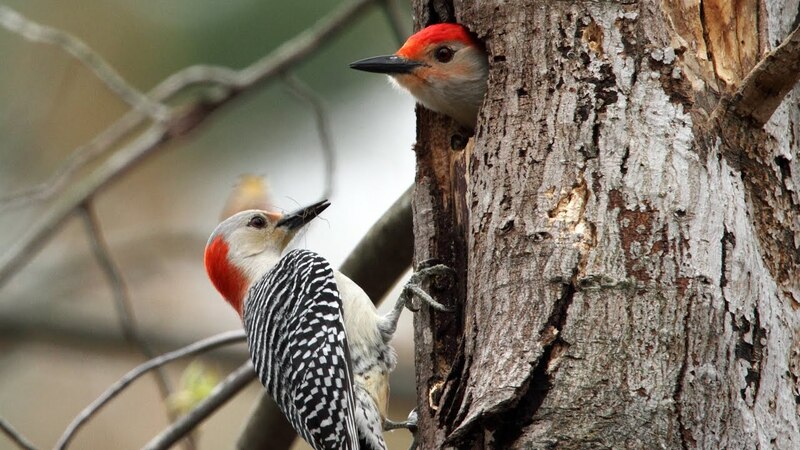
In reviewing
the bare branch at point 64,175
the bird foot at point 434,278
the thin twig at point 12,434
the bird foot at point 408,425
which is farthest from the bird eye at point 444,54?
the thin twig at point 12,434

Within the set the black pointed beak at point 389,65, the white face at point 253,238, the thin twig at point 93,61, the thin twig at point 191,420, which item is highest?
the black pointed beak at point 389,65

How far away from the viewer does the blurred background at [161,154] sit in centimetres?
867

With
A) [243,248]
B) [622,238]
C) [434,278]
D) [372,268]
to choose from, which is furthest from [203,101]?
[622,238]

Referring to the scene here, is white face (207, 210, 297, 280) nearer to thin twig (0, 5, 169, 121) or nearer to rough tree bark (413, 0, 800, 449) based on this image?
thin twig (0, 5, 169, 121)

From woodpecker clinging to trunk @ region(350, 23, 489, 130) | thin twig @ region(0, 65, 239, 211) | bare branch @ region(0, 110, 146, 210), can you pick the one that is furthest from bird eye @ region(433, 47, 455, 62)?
bare branch @ region(0, 110, 146, 210)

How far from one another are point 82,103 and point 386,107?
3288 mm

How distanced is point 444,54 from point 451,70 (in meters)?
0.11

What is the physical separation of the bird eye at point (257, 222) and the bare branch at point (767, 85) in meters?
3.19

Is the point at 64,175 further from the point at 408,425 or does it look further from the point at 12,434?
the point at 408,425

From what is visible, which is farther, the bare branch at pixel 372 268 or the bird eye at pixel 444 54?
the bare branch at pixel 372 268

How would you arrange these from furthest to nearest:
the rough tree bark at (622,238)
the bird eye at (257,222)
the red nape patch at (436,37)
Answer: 1. the bird eye at (257,222)
2. the red nape patch at (436,37)
3. the rough tree bark at (622,238)

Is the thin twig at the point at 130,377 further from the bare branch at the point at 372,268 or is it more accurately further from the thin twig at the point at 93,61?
the thin twig at the point at 93,61

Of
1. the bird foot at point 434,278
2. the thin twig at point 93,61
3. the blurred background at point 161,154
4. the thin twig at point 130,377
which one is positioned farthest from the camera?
the blurred background at point 161,154

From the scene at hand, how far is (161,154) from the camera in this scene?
29.3ft
